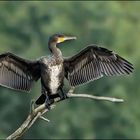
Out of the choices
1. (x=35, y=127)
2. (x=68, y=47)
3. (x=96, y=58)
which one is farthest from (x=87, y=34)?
(x=96, y=58)

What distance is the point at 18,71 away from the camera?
1357cm

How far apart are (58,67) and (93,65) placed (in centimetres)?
68

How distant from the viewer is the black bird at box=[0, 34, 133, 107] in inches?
519

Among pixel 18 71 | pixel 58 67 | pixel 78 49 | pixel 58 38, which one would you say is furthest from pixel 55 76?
pixel 78 49

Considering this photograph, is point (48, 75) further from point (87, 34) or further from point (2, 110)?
point (87, 34)

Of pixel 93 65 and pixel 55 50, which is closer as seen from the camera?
pixel 55 50

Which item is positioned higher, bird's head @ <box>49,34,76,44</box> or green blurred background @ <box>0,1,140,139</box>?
bird's head @ <box>49,34,76,44</box>

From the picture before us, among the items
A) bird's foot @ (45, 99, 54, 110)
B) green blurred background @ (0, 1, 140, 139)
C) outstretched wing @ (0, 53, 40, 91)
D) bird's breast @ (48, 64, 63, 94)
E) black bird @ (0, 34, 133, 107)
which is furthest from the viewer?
green blurred background @ (0, 1, 140, 139)

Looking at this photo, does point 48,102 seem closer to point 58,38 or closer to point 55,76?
point 55,76

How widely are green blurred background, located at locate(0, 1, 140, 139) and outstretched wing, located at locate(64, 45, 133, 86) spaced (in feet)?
45.1

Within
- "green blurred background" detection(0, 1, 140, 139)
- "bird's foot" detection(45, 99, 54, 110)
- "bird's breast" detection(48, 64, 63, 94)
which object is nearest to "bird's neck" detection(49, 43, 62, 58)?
"bird's breast" detection(48, 64, 63, 94)

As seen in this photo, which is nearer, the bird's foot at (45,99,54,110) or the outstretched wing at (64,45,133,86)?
the bird's foot at (45,99,54,110)

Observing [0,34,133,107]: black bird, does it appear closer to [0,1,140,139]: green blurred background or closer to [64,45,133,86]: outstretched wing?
[64,45,133,86]: outstretched wing

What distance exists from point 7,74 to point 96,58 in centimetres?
100
